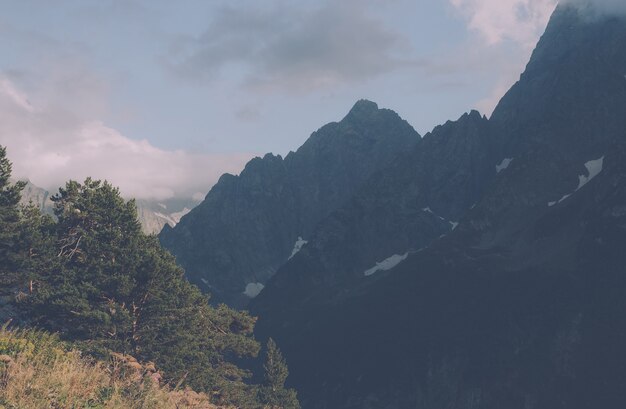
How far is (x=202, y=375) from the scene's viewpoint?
168 feet

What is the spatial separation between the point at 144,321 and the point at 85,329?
4.59m

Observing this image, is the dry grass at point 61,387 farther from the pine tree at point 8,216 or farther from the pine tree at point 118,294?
the pine tree at point 8,216

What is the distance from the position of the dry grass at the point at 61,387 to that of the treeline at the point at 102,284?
83.8 ft

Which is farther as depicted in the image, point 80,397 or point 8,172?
point 8,172

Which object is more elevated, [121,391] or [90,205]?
[90,205]

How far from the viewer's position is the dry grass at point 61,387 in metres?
12.6

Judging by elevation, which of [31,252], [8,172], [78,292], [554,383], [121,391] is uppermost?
[8,172]

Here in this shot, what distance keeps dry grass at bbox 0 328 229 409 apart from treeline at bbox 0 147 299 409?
2555 centimetres

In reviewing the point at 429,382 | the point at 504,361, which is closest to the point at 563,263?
the point at 504,361

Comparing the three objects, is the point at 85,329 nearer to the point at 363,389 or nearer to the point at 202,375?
the point at 202,375

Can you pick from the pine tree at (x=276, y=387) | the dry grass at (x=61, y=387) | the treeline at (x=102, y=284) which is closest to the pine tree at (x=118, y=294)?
the treeline at (x=102, y=284)

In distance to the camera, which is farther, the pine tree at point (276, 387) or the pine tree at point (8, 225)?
the pine tree at point (276, 387)

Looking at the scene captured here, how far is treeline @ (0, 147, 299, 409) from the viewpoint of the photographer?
4500 centimetres

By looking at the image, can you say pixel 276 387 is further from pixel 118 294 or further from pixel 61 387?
pixel 61 387
